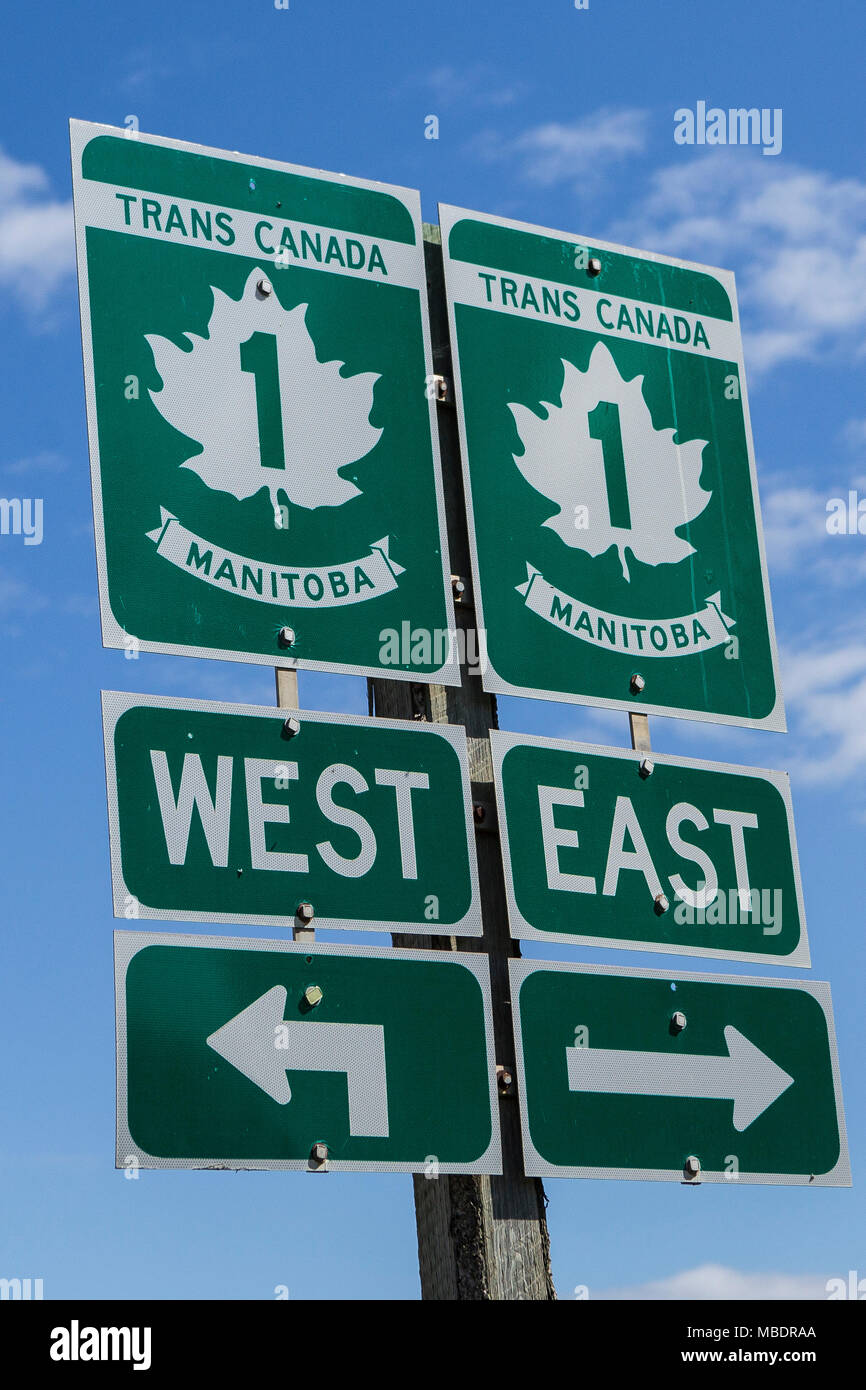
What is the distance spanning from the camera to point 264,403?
569 cm

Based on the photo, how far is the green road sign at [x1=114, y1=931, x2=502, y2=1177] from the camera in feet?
16.0

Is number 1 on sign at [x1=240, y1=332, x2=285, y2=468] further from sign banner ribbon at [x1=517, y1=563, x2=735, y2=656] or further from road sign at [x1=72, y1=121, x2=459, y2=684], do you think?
sign banner ribbon at [x1=517, y1=563, x2=735, y2=656]

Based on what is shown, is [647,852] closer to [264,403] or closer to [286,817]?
[286,817]

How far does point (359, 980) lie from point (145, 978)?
59 centimetres

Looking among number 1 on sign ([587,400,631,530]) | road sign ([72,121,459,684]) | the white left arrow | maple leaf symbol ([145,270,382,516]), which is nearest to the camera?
the white left arrow

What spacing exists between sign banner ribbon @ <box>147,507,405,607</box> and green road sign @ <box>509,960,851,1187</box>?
44.3 inches

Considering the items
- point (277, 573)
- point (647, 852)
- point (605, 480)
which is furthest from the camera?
point (605, 480)

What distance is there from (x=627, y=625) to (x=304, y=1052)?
1.74 m

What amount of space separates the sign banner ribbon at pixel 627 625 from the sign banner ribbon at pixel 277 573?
0.46 meters

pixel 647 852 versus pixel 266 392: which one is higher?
pixel 266 392

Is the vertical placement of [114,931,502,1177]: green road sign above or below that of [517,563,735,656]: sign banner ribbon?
below

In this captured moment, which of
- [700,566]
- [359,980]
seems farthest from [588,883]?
[700,566]

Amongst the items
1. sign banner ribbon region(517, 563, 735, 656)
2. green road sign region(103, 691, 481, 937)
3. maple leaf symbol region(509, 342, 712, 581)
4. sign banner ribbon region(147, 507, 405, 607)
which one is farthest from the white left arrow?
maple leaf symbol region(509, 342, 712, 581)

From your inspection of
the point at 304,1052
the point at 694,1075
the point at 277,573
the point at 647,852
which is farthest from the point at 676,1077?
the point at 277,573
